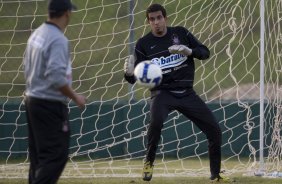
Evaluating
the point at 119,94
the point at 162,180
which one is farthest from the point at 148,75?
the point at 119,94

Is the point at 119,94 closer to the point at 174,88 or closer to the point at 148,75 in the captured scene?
the point at 174,88

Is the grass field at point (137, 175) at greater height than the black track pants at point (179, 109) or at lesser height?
lesser

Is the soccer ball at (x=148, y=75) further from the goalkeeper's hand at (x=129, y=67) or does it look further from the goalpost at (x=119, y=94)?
the goalpost at (x=119, y=94)

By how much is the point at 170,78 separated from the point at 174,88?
0.11m

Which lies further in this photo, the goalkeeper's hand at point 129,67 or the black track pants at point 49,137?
the goalkeeper's hand at point 129,67

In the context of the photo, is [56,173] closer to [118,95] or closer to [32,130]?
[32,130]

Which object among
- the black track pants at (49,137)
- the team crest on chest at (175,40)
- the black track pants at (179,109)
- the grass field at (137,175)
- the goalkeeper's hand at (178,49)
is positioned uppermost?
the team crest on chest at (175,40)

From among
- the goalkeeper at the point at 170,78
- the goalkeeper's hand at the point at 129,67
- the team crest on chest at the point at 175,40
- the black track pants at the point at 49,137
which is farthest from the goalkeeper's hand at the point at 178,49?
the black track pants at the point at 49,137

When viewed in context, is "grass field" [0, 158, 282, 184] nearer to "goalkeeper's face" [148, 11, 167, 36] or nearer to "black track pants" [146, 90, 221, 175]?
"black track pants" [146, 90, 221, 175]

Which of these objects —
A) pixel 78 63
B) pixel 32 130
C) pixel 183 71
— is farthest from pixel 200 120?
pixel 78 63

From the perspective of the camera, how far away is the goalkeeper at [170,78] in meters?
8.21

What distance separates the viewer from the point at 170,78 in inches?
325

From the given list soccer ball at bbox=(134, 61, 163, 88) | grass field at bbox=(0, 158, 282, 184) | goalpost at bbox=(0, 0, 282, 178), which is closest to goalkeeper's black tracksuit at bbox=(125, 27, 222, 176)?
grass field at bbox=(0, 158, 282, 184)

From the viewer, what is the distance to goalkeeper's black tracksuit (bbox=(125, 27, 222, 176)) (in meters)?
8.22
